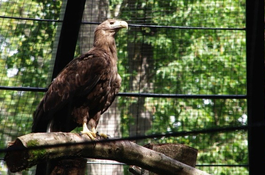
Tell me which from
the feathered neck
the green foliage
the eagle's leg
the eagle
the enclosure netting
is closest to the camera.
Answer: the eagle's leg

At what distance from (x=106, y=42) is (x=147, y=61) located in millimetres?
1471

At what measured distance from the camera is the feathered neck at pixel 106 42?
5.01 metres

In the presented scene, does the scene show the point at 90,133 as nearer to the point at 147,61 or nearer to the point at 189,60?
the point at 147,61

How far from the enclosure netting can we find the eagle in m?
0.71

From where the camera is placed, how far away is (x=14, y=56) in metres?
5.62

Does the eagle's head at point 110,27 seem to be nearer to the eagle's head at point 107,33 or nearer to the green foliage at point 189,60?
the eagle's head at point 107,33

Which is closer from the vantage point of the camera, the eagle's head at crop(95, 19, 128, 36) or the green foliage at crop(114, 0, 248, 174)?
the eagle's head at crop(95, 19, 128, 36)

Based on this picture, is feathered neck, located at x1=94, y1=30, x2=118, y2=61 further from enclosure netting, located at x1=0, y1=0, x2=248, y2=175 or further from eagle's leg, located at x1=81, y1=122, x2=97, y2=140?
eagle's leg, located at x1=81, y1=122, x2=97, y2=140

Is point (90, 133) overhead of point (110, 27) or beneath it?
beneath

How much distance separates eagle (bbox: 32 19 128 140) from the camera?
4387mm

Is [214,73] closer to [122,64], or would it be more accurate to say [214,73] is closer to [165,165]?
[122,64]

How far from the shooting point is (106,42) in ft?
16.6

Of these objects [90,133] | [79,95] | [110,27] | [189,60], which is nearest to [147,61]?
[189,60]

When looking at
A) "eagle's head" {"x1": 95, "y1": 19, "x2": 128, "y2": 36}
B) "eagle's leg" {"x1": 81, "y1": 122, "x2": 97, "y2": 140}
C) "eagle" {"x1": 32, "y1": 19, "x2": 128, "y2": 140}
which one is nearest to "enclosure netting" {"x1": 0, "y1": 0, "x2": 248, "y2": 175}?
"eagle's head" {"x1": 95, "y1": 19, "x2": 128, "y2": 36}
